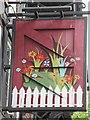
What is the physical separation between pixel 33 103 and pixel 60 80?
557 millimetres

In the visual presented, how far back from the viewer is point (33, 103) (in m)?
5.04

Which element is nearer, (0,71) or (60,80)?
(60,80)

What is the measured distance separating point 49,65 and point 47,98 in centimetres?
56

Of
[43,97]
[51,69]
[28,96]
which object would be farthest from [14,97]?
[51,69]

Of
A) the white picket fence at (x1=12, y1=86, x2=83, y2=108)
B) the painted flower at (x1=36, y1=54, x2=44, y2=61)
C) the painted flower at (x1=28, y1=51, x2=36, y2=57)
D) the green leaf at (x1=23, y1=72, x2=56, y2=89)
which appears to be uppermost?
the painted flower at (x1=28, y1=51, x2=36, y2=57)

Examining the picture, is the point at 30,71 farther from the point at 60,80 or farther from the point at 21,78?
the point at 60,80

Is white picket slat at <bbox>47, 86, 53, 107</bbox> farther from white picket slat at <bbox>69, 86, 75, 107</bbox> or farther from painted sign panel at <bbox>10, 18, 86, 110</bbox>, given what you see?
white picket slat at <bbox>69, 86, 75, 107</bbox>

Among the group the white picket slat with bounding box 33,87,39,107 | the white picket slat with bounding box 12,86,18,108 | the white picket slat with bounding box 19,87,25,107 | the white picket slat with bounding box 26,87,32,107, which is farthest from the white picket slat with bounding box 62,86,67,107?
the white picket slat with bounding box 12,86,18,108

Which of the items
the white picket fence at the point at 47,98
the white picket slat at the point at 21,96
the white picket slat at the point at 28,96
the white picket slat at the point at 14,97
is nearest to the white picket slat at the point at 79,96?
the white picket fence at the point at 47,98

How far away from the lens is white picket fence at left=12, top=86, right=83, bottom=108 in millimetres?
5004

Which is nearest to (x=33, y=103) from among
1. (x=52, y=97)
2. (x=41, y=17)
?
(x=52, y=97)

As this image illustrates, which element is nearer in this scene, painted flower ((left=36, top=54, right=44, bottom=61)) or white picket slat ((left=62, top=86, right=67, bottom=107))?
white picket slat ((left=62, top=86, right=67, bottom=107))

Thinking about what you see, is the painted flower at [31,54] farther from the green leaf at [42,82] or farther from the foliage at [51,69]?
the green leaf at [42,82]

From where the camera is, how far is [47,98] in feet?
16.6
